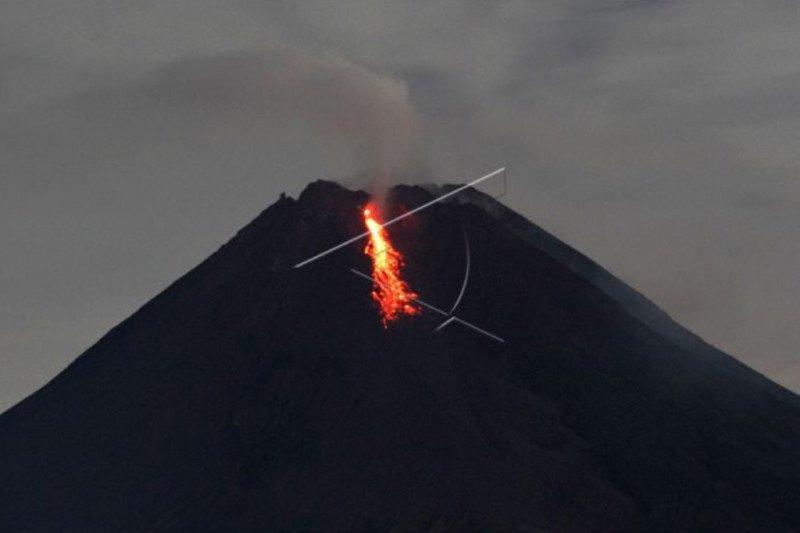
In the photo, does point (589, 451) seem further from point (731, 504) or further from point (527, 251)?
point (527, 251)

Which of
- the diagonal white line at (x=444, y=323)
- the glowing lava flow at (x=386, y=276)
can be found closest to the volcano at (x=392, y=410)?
the diagonal white line at (x=444, y=323)

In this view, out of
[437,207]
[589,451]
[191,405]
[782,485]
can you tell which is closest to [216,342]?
[191,405]

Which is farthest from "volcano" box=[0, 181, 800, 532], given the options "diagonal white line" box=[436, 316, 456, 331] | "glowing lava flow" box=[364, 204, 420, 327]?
"glowing lava flow" box=[364, 204, 420, 327]

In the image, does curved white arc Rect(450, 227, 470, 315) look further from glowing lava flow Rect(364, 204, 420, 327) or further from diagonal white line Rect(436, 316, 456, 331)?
glowing lava flow Rect(364, 204, 420, 327)

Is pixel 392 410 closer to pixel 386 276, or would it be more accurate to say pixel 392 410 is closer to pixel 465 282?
pixel 386 276

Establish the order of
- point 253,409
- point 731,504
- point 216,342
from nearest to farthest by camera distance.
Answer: point 731,504, point 253,409, point 216,342

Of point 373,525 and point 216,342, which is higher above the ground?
point 216,342

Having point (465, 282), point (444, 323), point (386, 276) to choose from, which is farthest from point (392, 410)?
point (465, 282)
